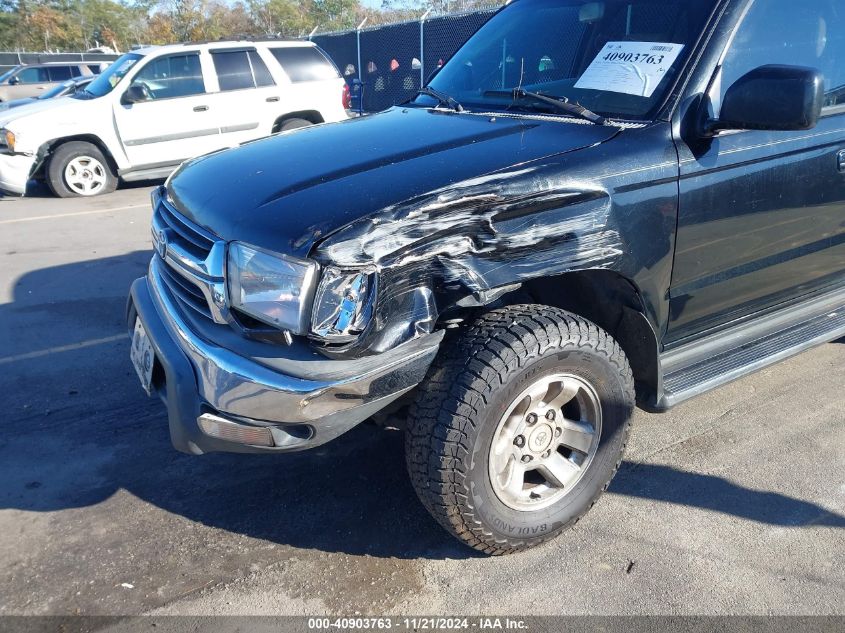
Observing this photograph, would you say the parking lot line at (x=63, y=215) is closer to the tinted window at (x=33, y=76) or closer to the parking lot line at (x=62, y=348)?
the parking lot line at (x=62, y=348)

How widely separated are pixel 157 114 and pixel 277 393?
8.41 meters

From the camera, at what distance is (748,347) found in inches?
130

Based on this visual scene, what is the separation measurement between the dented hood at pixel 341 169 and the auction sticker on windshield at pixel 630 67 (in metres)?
0.28

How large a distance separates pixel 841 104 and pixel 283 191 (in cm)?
251

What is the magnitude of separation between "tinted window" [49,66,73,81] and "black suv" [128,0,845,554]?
58.5 feet

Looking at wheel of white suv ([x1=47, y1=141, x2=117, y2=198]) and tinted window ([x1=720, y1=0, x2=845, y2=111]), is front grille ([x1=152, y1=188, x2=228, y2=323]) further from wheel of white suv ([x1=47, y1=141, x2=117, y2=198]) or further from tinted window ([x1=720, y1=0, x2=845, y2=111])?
wheel of white suv ([x1=47, y1=141, x2=117, y2=198])

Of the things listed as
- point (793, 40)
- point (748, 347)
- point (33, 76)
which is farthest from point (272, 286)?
point (33, 76)

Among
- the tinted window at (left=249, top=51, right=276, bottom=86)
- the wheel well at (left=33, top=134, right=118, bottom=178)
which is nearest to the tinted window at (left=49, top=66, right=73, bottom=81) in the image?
the wheel well at (left=33, top=134, right=118, bottom=178)

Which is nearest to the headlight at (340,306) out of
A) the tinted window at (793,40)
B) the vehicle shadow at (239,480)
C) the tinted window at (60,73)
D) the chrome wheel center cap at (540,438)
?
the chrome wheel center cap at (540,438)

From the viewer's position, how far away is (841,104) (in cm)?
328

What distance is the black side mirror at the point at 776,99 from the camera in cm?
253

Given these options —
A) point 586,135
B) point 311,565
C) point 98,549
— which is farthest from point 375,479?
point 586,135

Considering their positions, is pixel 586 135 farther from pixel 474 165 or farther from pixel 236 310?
pixel 236 310

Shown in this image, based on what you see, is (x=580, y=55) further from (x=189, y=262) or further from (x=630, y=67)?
(x=189, y=262)
